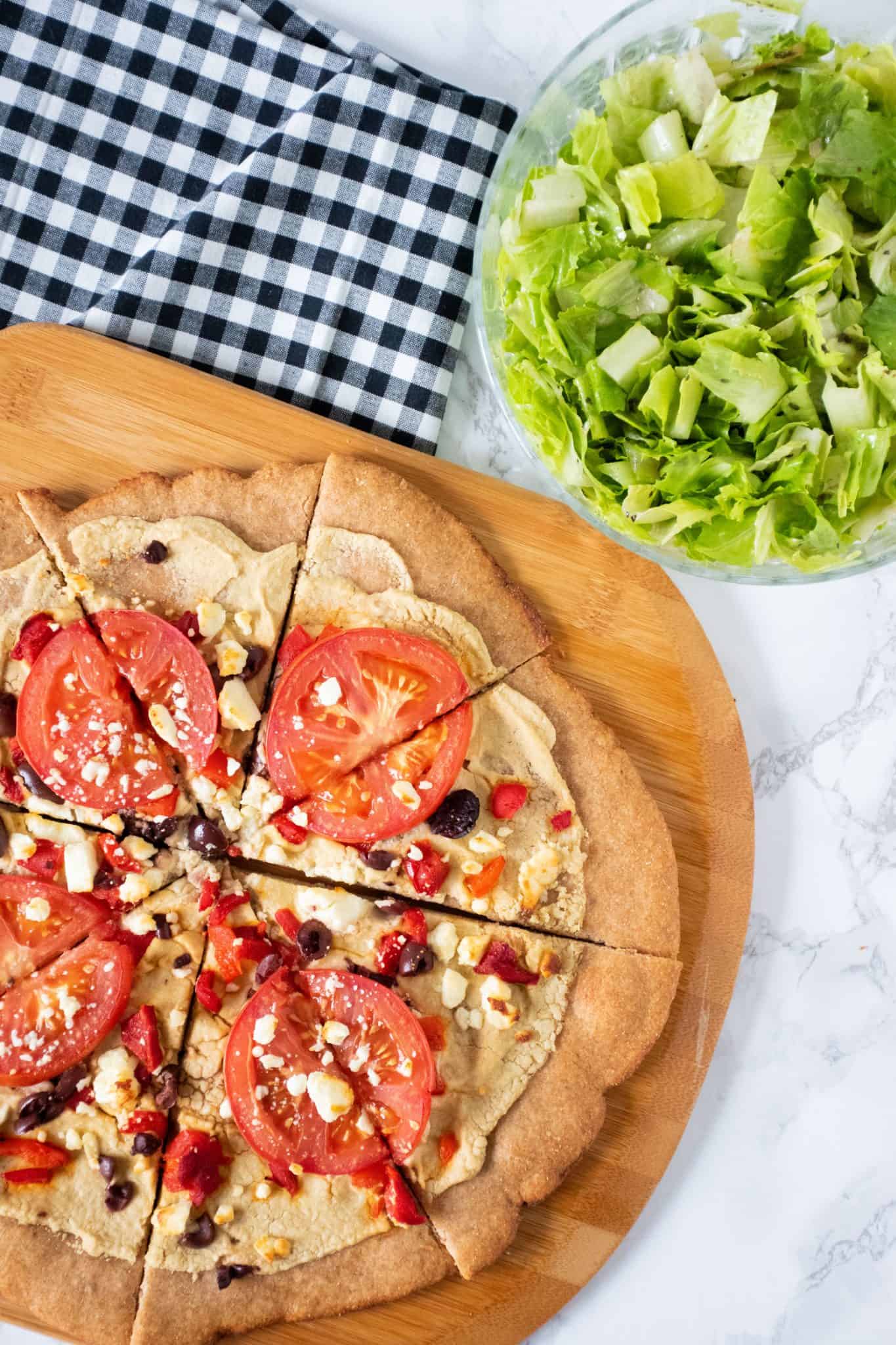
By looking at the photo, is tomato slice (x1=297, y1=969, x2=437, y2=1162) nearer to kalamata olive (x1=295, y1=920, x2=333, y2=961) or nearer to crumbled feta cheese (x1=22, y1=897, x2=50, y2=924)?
kalamata olive (x1=295, y1=920, x2=333, y2=961)

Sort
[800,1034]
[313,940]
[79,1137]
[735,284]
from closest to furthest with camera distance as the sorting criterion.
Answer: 1. [735,284]
2. [79,1137]
3. [313,940]
4. [800,1034]

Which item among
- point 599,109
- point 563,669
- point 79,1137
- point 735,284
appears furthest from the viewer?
point 563,669

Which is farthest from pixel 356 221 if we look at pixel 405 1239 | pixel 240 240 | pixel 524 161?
pixel 405 1239

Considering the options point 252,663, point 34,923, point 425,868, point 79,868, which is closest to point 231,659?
point 252,663

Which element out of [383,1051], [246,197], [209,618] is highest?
[246,197]

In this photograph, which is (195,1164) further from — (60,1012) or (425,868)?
(425,868)

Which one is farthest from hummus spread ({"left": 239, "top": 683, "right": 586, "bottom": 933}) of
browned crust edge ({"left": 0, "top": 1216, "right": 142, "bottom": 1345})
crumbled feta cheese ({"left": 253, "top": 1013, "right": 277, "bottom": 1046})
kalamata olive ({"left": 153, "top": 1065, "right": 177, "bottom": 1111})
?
browned crust edge ({"left": 0, "top": 1216, "right": 142, "bottom": 1345})
